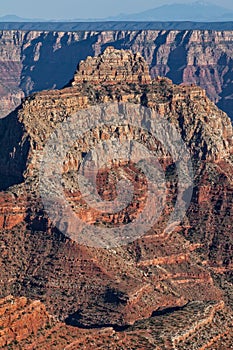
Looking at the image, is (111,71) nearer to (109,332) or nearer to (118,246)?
(118,246)

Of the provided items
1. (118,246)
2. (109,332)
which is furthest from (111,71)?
(109,332)

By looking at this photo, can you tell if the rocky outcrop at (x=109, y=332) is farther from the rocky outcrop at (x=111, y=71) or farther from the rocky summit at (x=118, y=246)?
the rocky outcrop at (x=111, y=71)

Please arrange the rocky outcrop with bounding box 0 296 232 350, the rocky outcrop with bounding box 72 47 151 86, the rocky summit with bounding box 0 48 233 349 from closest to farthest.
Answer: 1. the rocky outcrop with bounding box 0 296 232 350
2. the rocky summit with bounding box 0 48 233 349
3. the rocky outcrop with bounding box 72 47 151 86

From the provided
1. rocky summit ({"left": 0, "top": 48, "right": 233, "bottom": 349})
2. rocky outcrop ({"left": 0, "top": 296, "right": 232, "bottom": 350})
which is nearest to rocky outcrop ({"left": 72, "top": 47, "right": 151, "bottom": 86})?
rocky summit ({"left": 0, "top": 48, "right": 233, "bottom": 349})

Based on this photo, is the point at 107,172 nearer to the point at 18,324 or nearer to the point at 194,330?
the point at 194,330

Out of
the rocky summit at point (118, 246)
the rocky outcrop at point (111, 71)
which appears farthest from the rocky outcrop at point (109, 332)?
the rocky outcrop at point (111, 71)

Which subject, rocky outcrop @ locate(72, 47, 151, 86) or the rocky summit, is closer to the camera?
the rocky summit

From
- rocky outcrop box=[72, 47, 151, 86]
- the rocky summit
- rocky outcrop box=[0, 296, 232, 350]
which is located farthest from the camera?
rocky outcrop box=[72, 47, 151, 86]

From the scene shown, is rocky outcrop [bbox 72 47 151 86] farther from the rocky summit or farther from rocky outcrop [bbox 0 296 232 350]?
rocky outcrop [bbox 0 296 232 350]
